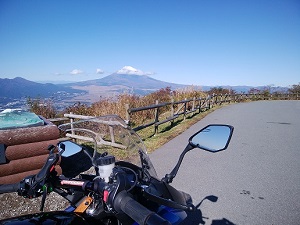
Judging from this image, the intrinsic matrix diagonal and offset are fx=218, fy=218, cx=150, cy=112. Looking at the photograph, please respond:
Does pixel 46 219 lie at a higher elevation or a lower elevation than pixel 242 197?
higher

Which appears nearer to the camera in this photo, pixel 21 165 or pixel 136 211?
pixel 136 211

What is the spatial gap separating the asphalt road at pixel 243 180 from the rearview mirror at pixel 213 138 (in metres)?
1.87

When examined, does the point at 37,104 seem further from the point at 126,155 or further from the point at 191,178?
the point at 126,155

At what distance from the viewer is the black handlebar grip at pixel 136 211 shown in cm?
81

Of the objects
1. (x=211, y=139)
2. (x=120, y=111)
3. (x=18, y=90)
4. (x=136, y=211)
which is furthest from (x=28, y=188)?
(x=18, y=90)

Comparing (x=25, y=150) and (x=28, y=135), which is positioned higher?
(x=28, y=135)

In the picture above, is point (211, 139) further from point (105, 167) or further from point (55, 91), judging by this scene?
point (55, 91)

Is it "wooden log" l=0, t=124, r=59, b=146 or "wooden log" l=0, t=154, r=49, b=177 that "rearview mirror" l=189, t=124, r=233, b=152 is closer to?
"wooden log" l=0, t=124, r=59, b=146

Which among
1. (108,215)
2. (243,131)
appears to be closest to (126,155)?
(108,215)

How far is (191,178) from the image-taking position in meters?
4.66

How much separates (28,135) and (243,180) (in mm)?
4381

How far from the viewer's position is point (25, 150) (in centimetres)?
403

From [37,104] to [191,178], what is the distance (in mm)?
8135

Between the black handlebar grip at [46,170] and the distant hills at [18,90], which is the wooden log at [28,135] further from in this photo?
the distant hills at [18,90]
